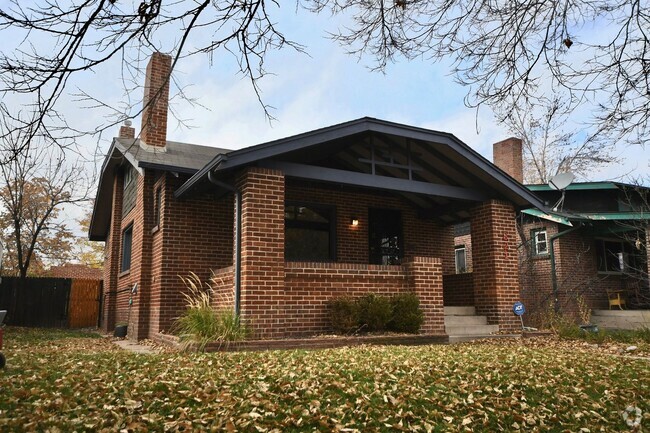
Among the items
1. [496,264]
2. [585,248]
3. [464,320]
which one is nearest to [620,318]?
[585,248]

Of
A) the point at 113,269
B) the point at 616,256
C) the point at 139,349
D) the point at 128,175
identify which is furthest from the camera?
the point at 616,256

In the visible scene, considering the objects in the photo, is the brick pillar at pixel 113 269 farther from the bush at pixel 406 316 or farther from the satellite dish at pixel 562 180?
the satellite dish at pixel 562 180

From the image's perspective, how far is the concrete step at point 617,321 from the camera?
609 inches

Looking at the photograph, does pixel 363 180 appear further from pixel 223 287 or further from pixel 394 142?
pixel 223 287

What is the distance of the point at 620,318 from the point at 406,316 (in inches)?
379

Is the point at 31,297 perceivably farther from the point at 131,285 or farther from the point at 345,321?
the point at 345,321

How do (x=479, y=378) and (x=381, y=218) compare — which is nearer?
(x=479, y=378)

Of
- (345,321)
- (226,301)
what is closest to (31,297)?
(226,301)

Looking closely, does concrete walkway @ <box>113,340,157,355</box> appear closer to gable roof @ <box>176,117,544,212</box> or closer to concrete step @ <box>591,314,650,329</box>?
gable roof @ <box>176,117,544,212</box>

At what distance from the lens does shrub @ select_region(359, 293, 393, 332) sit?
31.1ft

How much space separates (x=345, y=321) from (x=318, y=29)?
5557 mm

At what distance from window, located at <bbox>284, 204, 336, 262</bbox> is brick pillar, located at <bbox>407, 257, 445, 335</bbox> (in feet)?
8.36

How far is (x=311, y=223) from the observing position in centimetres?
1242

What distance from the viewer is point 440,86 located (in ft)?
18.7
